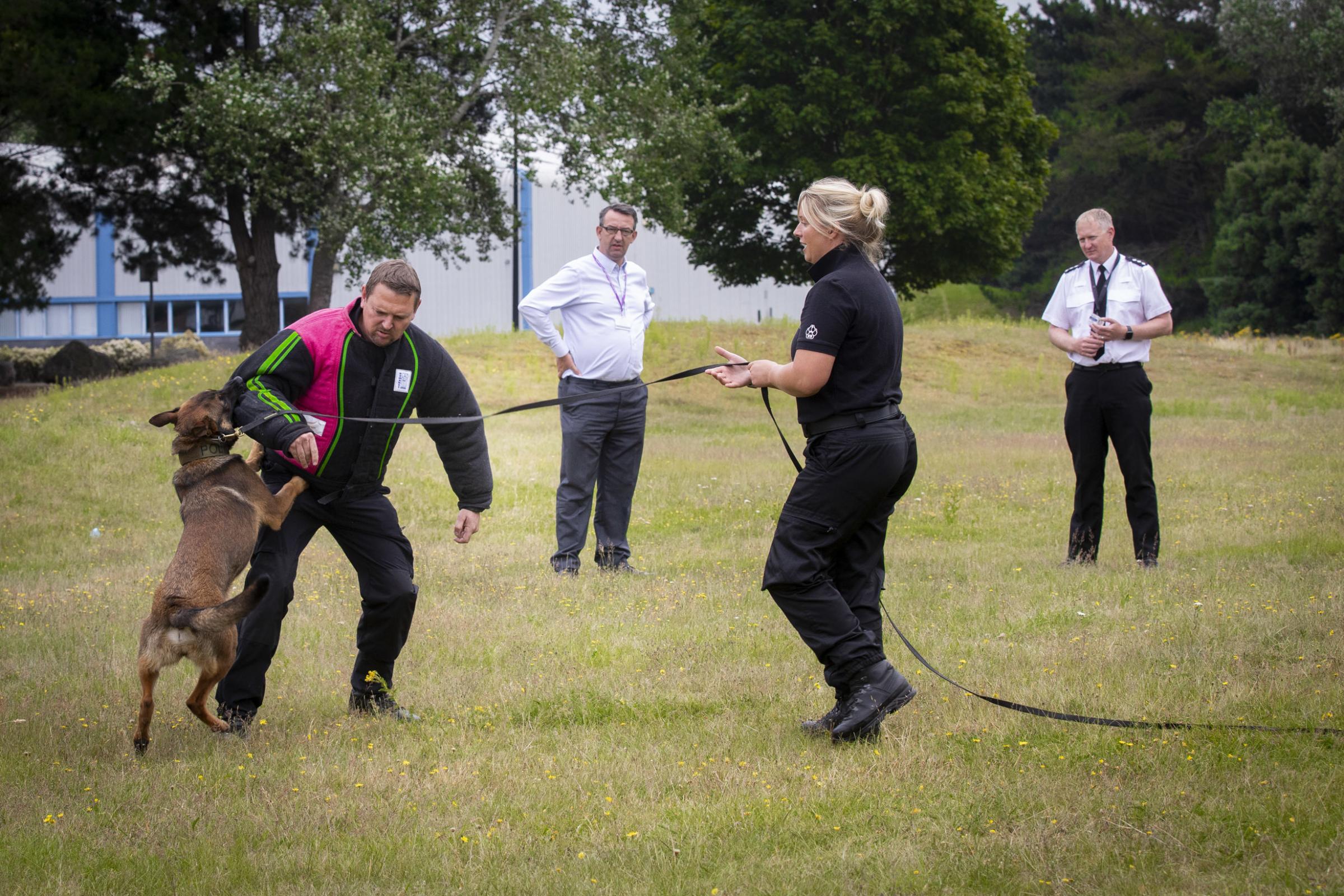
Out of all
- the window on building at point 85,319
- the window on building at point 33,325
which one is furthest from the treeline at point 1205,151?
the window on building at point 33,325

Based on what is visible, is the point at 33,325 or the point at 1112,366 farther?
the point at 33,325

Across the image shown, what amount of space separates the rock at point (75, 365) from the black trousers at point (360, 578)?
2293 cm

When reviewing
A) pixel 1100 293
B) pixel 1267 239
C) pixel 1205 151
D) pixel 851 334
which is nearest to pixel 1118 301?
pixel 1100 293

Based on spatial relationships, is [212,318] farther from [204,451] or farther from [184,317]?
[204,451]

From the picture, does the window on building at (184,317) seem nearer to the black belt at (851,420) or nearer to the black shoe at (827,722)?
the black shoe at (827,722)

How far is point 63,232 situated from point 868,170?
18.0 metres

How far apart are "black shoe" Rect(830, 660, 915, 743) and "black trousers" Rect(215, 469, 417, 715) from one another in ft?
6.20

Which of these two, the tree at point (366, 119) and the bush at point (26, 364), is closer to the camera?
the tree at point (366, 119)

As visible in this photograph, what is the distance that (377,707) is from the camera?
5.22m

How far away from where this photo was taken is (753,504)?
1132 centimetres

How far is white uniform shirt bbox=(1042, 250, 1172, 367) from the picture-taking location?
793 cm

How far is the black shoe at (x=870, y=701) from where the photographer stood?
456cm

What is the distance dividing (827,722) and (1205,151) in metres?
49.3

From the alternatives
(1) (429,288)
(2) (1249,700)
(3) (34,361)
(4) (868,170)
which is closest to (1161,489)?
(2) (1249,700)
